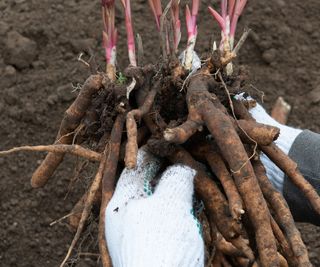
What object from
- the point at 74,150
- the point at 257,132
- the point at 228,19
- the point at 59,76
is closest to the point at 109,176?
the point at 74,150

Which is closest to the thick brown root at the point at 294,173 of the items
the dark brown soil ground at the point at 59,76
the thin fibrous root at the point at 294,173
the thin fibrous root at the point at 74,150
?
the thin fibrous root at the point at 294,173

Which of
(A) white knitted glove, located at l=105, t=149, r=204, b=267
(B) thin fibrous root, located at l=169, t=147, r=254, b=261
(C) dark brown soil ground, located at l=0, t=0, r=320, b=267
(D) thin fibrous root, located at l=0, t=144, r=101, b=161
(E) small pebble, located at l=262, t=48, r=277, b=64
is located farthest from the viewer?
(E) small pebble, located at l=262, t=48, r=277, b=64

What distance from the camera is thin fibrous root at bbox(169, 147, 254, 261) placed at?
130 centimetres

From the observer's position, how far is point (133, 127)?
1.29m

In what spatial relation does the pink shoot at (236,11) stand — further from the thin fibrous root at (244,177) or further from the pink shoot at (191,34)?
the thin fibrous root at (244,177)

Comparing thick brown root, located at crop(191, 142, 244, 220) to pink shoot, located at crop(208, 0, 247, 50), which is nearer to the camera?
thick brown root, located at crop(191, 142, 244, 220)

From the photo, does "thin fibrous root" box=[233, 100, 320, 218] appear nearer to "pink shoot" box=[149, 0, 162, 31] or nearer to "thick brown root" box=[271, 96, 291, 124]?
"pink shoot" box=[149, 0, 162, 31]

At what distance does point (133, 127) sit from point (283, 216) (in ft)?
1.29

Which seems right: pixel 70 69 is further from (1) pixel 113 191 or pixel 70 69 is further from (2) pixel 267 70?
(1) pixel 113 191

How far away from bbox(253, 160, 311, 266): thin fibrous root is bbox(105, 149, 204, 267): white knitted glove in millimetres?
164

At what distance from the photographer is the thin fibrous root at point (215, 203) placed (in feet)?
4.28

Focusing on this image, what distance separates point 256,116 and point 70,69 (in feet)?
3.83

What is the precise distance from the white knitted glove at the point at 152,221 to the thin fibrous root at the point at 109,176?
24 millimetres

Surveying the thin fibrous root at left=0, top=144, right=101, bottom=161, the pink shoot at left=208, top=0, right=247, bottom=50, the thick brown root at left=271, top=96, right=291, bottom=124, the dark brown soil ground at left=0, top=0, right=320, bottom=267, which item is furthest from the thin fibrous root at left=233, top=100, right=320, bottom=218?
the thick brown root at left=271, top=96, right=291, bottom=124
